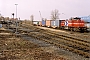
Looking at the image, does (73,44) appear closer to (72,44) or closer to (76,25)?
(72,44)

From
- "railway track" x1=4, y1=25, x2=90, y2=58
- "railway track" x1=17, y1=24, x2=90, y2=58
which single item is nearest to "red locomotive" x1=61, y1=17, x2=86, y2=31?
"railway track" x1=4, y1=25, x2=90, y2=58

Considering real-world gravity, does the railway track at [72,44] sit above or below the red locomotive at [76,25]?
below

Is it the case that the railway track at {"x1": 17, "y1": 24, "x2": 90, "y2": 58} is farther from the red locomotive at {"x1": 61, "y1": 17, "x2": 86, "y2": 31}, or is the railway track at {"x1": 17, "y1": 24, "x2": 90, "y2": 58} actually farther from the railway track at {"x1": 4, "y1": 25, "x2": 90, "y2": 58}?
the red locomotive at {"x1": 61, "y1": 17, "x2": 86, "y2": 31}

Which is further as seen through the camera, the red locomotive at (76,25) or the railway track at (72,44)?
the red locomotive at (76,25)

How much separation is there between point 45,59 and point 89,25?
90.1 feet

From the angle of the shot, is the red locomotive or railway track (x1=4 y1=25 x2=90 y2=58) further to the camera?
the red locomotive

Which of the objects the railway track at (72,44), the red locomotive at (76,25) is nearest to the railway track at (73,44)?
the railway track at (72,44)

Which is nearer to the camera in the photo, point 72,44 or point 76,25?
point 72,44

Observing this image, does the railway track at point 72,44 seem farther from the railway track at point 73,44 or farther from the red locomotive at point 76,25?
the red locomotive at point 76,25

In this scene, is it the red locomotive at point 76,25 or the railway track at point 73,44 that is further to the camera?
the red locomotive at point 76,25

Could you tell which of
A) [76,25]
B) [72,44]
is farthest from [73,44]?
[76,25]

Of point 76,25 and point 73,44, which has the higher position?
point 76,25

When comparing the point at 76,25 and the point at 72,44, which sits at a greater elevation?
the point at 76,25

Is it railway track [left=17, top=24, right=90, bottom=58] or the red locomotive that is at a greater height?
the red locomotive
